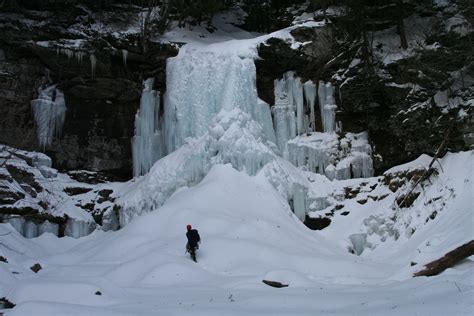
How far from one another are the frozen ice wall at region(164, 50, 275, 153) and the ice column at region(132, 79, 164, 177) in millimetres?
875

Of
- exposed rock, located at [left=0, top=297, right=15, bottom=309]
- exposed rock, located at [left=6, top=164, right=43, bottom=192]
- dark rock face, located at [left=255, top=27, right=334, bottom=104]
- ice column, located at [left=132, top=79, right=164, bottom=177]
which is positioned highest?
dark rock face, located at [left=255, top=27, right=334, bottom=104]

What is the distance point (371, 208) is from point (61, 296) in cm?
1140

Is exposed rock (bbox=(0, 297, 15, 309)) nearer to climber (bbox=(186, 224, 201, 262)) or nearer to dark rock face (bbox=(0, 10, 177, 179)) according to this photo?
climber (bbox=(186, 224, 201, 262))

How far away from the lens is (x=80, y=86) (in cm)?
2097

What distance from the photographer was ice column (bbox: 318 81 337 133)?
19453mm

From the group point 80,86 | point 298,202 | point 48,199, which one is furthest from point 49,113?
point 298,202

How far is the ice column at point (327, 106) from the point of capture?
766 inches

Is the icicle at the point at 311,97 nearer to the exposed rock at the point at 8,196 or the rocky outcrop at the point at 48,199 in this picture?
the rocky outcrop at the point at 48,199

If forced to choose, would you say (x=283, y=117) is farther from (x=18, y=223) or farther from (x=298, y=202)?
(x=18, y=223)

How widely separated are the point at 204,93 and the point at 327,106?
521 centimetres

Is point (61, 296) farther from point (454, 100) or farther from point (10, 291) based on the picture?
point (454, 100)

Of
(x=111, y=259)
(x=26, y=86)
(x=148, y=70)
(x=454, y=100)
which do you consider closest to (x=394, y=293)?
(x=111, y=259)

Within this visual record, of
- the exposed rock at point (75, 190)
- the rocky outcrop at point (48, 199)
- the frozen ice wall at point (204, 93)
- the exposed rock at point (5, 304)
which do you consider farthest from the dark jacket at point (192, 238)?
the exposed rock at point (75, 190)

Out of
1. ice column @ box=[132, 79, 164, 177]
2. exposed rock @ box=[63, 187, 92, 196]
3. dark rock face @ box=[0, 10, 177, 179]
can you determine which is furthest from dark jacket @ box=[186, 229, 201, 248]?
dark rock face @ box=[0, 10, 177, 179]
